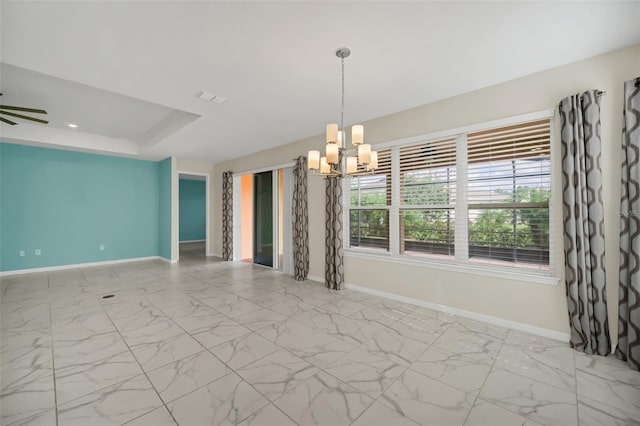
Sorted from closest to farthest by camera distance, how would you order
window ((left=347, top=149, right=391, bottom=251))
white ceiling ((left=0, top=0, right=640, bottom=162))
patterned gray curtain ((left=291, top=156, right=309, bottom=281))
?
white ceiling ((left=0, top=0, right=640, bottom=162)) → window ((left=347, top=149, right=391, bottom=251)) → patterned gray curtain ((left=291, top=156, right=309, bottom=281))

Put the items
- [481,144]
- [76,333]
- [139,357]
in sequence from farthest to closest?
1. [481,144]
2. [76,333]
3. [139,357]

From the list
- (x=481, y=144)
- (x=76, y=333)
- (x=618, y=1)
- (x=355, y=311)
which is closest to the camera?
(x=618, y=1)

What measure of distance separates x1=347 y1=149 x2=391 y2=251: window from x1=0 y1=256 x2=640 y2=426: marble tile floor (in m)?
1.06

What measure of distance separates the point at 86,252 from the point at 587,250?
29.1ft

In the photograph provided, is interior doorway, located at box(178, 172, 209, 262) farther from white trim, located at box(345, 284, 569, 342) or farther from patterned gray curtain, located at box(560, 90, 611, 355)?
patterned gray curtain, located at box(560, 90, 611, 355)

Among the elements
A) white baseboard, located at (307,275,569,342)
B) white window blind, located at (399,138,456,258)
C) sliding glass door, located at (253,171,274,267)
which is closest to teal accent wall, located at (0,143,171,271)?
sliding glass door, located at (253,171,274,267)

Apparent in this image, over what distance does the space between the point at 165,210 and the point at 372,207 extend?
560 centimetres

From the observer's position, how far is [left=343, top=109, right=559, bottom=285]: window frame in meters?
2.77

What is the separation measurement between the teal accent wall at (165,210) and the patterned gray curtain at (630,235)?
7832 millimetres

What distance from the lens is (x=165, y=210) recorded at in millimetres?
6934

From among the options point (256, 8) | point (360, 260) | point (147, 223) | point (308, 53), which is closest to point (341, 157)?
point (308, 53)

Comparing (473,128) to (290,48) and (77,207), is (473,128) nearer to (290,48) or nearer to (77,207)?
(290,48)

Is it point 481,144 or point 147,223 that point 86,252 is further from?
point 481,144

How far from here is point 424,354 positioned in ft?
8.04
